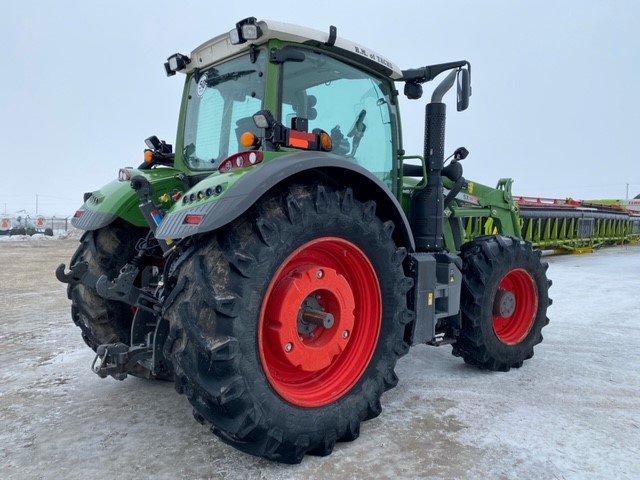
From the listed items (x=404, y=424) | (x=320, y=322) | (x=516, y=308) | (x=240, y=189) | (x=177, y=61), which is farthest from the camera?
(x=516, y=308)

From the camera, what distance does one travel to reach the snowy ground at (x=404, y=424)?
2.50m

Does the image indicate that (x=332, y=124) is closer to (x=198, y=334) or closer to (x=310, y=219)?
(x=310, y=219)

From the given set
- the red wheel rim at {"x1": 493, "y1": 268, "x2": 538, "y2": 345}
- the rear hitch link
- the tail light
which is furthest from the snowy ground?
the tail light

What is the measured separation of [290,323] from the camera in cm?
262

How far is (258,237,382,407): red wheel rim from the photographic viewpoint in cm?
262

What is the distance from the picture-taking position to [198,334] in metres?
2.26

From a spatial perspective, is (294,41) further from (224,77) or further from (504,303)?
(504,303)

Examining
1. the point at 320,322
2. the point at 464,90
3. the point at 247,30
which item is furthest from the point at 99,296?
the point at 464,90

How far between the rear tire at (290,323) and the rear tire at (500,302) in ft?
3.56

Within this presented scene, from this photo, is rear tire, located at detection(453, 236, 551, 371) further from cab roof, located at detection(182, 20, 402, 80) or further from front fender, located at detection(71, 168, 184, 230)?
front fender, located at detection(71, 168, 184, 230)

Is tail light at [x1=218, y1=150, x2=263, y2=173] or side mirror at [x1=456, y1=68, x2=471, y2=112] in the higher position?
side mirror at [x1=456, y1=68, x2=471, y2=112]

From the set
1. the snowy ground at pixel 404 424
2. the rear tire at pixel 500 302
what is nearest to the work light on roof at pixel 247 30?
the snowy ground at pixel 404 424

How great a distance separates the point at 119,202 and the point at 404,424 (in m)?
2.29

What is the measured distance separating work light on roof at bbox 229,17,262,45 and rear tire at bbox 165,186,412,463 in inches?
37.6
